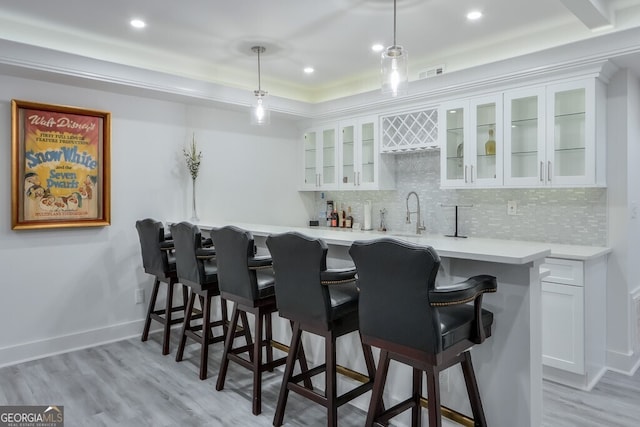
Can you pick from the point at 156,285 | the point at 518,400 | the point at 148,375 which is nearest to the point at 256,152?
the point at 156,285

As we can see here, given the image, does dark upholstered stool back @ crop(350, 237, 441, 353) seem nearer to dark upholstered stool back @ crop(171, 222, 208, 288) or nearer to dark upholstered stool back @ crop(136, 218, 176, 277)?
dark upholstered stool back @ crop(171, 222, 208, 288)

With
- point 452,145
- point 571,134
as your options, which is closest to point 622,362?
point 571,134

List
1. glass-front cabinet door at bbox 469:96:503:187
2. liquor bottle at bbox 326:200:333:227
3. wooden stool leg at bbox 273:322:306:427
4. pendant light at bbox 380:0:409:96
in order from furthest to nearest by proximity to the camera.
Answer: liquor bottle at bbox 326:200:333:227
glass-front cabinet door at bbox 469:96:503:187
pendant light at bbox 380:0:409:96
wooden stool leg at bbox 273:322:306:427

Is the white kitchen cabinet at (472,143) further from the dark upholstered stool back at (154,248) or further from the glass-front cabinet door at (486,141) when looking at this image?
the dark upholstered stool back at (154,248)

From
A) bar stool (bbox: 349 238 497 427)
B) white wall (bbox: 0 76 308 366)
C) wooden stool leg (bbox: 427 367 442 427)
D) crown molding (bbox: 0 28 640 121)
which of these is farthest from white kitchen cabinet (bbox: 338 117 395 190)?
wooden stool leg (bbox: 427 367 442 427)

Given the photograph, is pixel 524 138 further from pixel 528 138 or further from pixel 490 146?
pixel 490 146

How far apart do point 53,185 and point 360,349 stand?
2.83m

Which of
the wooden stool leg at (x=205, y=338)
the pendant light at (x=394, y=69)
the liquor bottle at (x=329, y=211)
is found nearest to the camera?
the pendant light at (x=394, y=69)

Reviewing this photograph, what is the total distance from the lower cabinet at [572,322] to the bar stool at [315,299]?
153 cm

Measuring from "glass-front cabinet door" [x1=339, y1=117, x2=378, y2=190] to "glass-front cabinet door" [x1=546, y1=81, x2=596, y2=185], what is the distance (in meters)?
1.74


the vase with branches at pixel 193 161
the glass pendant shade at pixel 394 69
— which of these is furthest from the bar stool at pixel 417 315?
the vase with branches at pixel 193 161

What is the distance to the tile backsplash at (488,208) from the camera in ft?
11.2

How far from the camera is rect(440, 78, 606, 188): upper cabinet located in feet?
10.3

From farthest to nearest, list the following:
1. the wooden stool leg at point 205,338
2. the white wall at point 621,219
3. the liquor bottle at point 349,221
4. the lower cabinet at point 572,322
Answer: the liquor bottle at point 349,221 < the white wall at point 621,219 < the wooden stool leg at point 205,338 < the lower cabinet at point 572,322
